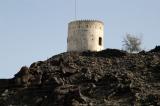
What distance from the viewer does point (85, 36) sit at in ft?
240

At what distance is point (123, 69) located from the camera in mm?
51750

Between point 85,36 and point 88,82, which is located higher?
point 85,36

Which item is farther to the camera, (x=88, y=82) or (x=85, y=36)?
(x=85, y=36)

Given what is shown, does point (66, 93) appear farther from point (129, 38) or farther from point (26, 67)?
point (129, 38)

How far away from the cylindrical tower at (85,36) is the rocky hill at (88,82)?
1649 centimetres

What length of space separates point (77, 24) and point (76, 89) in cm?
2503

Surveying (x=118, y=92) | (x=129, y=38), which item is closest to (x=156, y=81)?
(x=118, y=92)

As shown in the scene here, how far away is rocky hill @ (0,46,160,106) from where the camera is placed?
47.6 m

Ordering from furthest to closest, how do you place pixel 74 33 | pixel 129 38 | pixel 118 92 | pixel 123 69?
pixel 129 38 < pixel 74 33 < pixel 123 69 < pixel 118 92

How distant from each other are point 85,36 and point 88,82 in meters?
23.3

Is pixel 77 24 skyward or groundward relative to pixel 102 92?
skyward

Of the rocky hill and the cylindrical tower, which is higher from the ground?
the cylindrical tower

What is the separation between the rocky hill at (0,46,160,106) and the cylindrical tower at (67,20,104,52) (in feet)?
54.1

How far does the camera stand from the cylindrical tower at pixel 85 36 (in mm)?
72062
